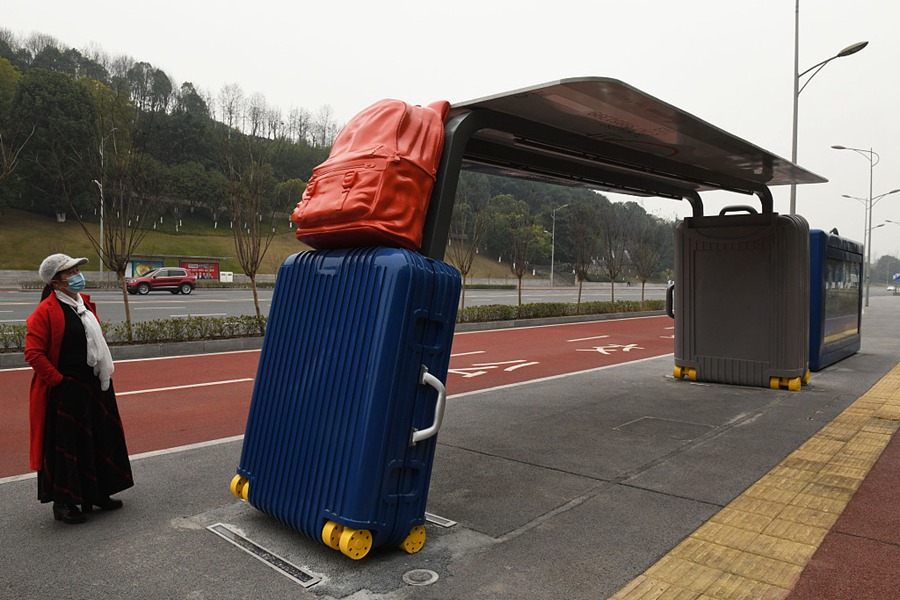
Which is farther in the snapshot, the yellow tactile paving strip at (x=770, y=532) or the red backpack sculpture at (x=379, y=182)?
the red backpack sculpture at (x=379, y=182)

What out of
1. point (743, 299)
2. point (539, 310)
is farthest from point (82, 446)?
point (539, 310)

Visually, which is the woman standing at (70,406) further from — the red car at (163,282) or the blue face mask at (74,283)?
the red car at (163,282)

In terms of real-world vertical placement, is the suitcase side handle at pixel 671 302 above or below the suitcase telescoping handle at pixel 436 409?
above

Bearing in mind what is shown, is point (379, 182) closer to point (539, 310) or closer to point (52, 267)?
point (52, 267)

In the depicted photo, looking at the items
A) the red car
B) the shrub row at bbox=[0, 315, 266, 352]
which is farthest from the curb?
the red car

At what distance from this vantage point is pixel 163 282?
32.2 m

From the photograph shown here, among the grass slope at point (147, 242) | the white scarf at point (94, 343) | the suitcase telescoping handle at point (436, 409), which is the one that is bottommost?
the suitcase telescoping handle at point (436, 409)

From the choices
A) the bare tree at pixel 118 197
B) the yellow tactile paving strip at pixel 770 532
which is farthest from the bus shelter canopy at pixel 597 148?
the bare tree at pixel 118 197

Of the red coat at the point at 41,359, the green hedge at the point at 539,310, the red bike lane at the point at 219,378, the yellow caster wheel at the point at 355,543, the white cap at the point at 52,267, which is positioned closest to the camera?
the yellow caster wheel at the point at 355,543

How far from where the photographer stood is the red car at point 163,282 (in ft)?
103

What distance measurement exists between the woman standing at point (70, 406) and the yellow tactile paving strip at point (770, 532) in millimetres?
3256

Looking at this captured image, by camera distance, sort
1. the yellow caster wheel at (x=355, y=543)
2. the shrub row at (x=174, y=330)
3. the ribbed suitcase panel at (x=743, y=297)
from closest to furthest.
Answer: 1. the yellow caster wheel at (x=355, y=543)
2. the ribbed suitcase panel at (x=743, y=297)
3. the shrub row at (x=174, y=330)

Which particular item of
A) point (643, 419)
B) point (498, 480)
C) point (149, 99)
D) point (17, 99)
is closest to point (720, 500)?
point (498, 480)

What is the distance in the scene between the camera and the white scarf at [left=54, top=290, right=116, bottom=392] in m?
4.11
